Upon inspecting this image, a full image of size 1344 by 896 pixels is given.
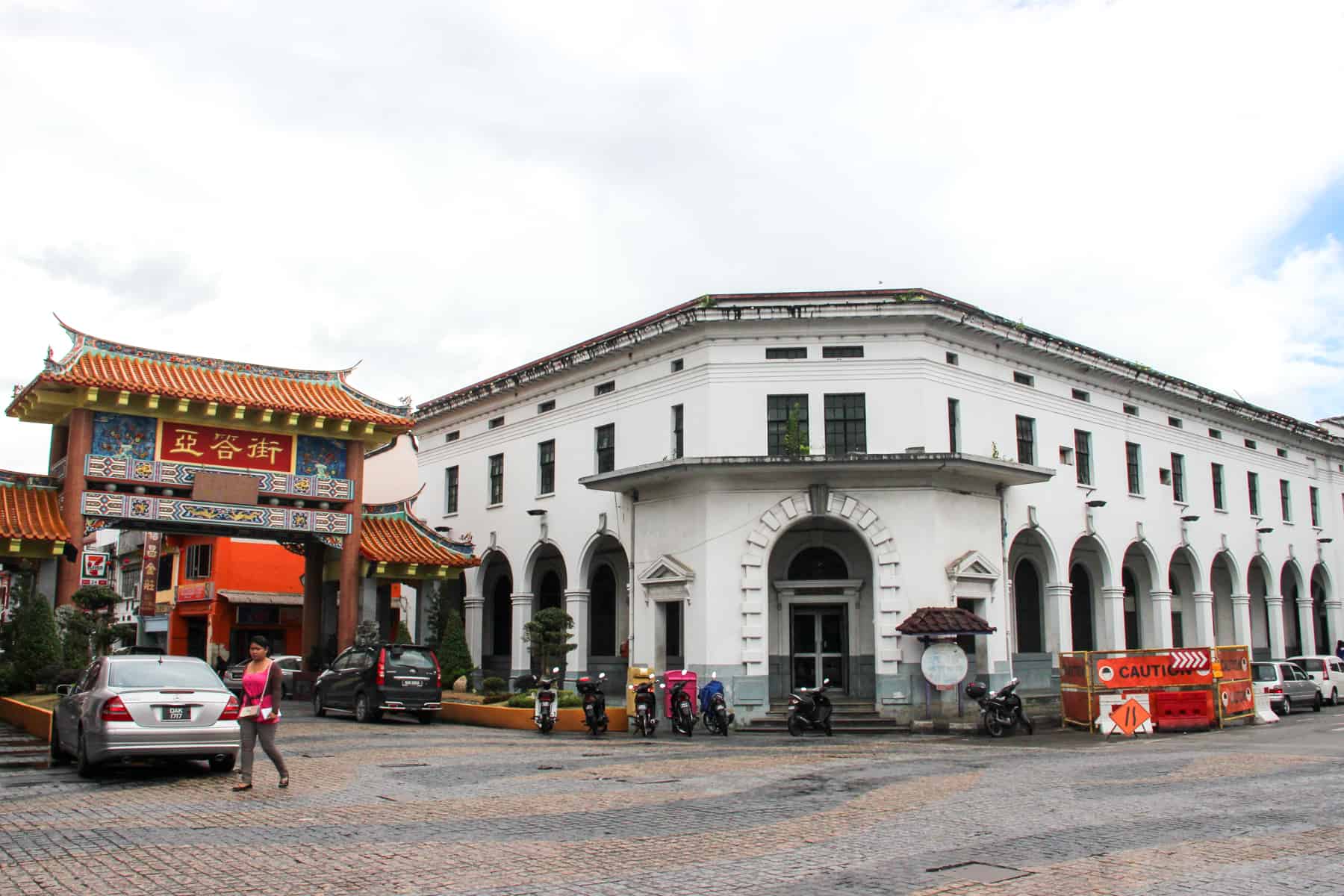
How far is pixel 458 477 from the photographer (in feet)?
121

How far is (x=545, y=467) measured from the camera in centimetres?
3294

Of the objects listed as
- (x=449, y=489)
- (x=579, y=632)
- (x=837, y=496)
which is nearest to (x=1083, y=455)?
(x=837, y=496)

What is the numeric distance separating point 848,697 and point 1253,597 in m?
22.2

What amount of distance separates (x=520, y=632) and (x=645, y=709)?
10921 mm

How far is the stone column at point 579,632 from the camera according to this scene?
3073 cm

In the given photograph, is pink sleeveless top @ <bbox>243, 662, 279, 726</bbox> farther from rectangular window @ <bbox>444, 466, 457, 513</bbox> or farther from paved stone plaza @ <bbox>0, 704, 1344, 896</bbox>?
rectangular window @ <bbox>444, 466, 457, 513</bbox>

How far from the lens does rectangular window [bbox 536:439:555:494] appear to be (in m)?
32.7

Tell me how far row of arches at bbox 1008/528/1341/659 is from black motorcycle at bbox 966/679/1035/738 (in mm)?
5671

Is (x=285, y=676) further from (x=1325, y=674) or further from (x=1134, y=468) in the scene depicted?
(x=1325, y=674)

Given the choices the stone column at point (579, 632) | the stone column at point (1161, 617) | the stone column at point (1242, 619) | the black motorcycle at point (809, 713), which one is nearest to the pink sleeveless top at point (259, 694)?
the black motorcycle at point (809, 713)

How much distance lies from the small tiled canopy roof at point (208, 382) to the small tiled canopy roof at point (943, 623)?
14.1m

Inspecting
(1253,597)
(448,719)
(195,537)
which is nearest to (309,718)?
(448,719)

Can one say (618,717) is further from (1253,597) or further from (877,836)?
(1253,597)

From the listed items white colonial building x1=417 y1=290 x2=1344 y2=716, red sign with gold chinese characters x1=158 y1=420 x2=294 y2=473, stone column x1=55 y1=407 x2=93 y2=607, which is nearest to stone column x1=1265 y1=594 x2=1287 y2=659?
white colonial building x1=417 y1=290 x2=1344 y2=716
